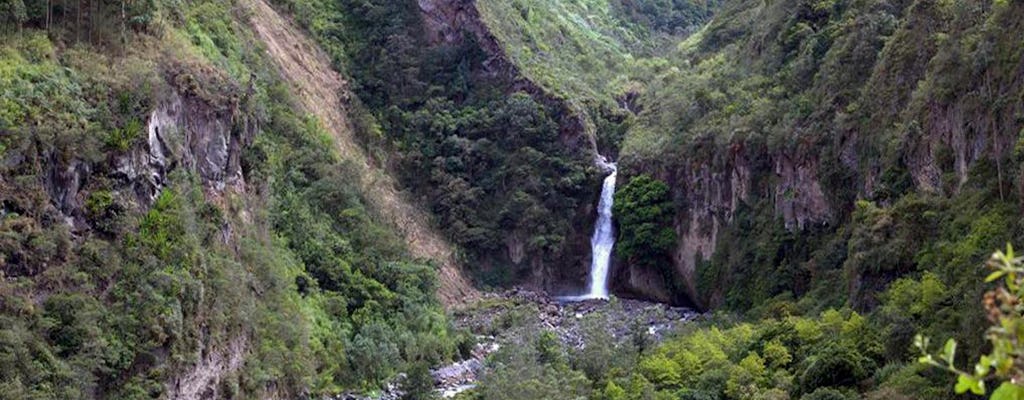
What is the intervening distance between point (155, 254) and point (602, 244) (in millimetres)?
38968

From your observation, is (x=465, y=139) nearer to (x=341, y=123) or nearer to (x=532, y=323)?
(x=341, y=123)

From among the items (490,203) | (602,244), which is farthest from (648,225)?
(490,203)

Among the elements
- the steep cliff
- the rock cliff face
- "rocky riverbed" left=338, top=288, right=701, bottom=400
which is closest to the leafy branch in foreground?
the steep cliff

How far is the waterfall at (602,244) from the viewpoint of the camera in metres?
68.6

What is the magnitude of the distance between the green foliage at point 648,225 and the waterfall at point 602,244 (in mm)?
2749

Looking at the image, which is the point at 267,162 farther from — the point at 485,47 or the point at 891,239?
the point at 485,47

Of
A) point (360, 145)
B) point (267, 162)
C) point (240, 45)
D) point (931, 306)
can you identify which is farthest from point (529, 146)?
point (931, 306)

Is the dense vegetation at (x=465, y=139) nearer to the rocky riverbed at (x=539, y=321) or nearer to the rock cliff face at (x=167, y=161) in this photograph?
the rocky riverbed at (x=539, y=321)

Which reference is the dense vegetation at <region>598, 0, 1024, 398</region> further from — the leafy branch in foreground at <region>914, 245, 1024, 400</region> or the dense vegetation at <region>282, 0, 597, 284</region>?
the leafy branch in foreground at <region>914, 245, 1024, 400</region>

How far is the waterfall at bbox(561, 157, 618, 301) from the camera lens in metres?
68.6

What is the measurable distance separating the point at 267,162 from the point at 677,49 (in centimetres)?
5285

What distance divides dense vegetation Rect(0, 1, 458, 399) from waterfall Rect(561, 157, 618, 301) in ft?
56.7

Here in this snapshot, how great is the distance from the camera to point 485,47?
76625 mm

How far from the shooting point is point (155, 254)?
3441 cm
